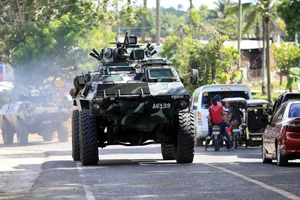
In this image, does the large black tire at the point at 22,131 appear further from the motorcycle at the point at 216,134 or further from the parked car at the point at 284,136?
the parked car at the point at 284,136

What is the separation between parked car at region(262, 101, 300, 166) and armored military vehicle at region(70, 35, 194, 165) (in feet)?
5.65

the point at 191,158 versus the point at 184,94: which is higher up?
the point at 184,94

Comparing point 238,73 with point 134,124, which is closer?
point 134,124

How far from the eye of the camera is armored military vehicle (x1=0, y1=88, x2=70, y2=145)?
125 ft

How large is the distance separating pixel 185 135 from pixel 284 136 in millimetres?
2626

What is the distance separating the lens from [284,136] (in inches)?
777

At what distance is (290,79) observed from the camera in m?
41.1

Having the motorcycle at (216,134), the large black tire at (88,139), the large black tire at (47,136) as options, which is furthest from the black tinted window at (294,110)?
the large black tire at (47,136)

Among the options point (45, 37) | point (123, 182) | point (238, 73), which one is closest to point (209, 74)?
point (238, 73)

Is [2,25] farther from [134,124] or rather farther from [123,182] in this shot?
[123,182]

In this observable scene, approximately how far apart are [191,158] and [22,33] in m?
35.6

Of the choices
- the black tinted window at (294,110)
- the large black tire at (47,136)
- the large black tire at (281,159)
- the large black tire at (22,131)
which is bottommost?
the large black tire at (47,136)

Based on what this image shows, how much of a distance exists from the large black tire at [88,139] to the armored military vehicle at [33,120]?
1670 centimetres

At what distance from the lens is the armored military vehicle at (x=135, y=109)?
20766 mm
